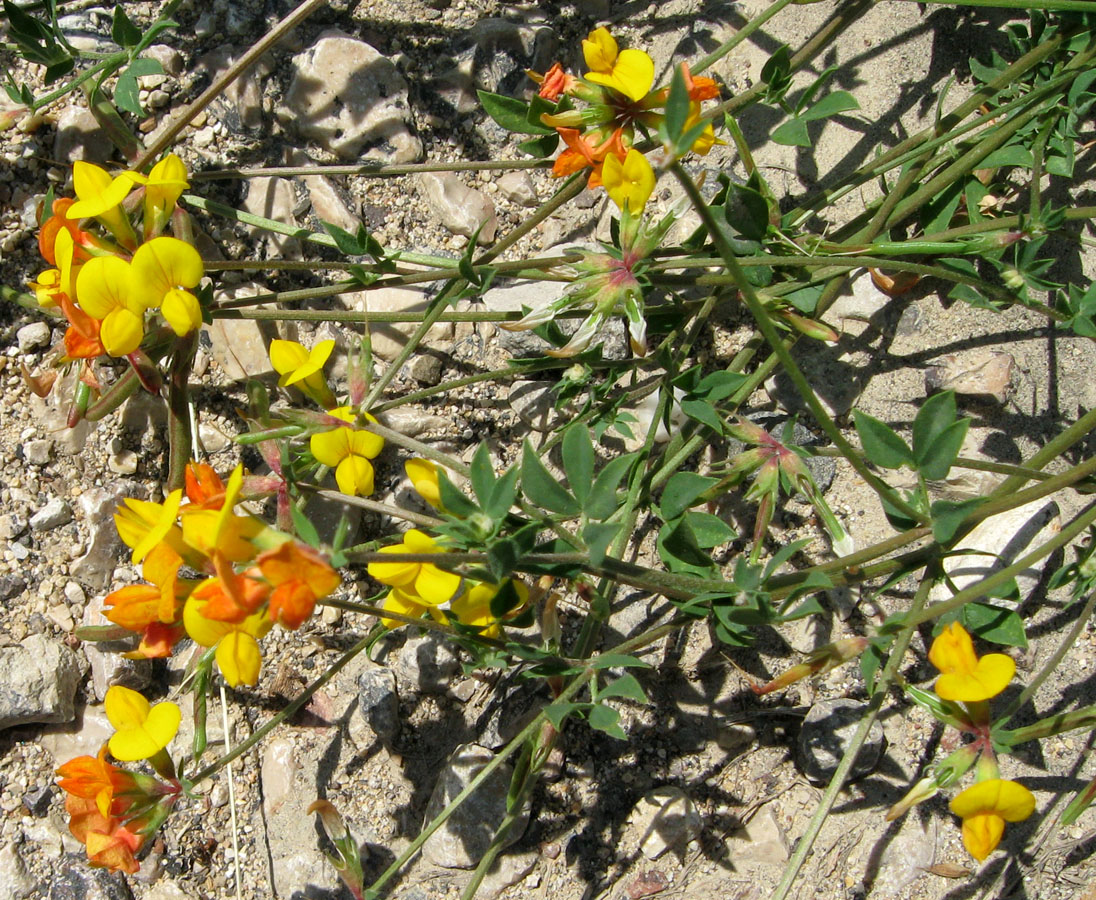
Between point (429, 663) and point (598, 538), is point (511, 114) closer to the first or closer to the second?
point (598, 538)

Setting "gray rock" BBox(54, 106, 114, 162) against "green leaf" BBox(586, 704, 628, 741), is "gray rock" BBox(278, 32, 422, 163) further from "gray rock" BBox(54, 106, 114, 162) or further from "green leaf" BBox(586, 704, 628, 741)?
"green leaf" BBox(586, 704, 628, 741)

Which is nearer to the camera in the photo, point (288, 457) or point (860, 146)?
point (288, 457)

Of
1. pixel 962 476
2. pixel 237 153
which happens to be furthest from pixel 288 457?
pixel 962 476

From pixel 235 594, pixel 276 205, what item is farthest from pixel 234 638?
pixel 276 205

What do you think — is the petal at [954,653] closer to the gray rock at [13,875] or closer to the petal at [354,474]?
the petal at [354,474]

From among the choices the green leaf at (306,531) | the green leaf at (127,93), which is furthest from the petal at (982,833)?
the green leaf at (127,93)

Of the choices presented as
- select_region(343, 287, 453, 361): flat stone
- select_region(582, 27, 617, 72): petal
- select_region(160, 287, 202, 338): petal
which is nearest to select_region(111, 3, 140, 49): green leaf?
select_region(160, 287, 202, 338): petal

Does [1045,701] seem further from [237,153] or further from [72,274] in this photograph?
[237,153]
